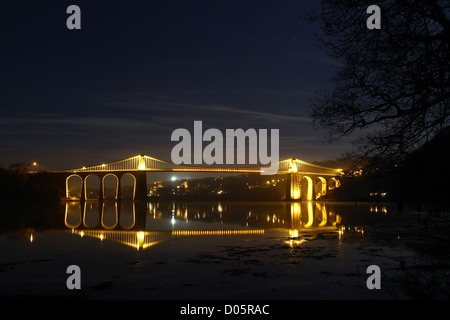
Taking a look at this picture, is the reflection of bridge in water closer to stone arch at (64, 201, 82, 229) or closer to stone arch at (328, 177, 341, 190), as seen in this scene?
stone arch at (64, 201, 82, 229)

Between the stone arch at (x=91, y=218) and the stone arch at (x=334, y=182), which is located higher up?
the stone arch at (x=334, y=182)

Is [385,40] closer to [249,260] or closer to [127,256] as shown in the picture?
[249,260]

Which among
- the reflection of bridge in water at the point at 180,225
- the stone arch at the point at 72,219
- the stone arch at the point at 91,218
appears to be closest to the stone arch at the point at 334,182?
the reflection of bridge in water at the point at 180,225

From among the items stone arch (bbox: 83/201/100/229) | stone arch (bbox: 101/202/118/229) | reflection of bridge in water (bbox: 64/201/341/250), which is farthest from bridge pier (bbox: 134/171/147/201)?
reflection of bridge in water (bbox: 64/201/341/250)

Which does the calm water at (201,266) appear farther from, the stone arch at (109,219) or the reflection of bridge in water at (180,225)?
the stone arch at (109,219)

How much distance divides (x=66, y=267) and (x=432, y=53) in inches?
344

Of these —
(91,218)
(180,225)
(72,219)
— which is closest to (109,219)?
(91,218)

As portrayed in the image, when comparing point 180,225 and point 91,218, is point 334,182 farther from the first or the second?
point 180,225

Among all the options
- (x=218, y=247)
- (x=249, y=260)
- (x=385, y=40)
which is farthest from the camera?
(x=218, y=247)

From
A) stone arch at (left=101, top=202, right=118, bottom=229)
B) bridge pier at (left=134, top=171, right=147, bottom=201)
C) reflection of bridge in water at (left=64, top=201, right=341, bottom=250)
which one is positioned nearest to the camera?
reflection of bridge in water at (left=64, top=201, right=341, bottom=250)

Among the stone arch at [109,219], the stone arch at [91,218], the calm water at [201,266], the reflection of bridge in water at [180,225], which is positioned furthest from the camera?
the stone arch at [109,219]

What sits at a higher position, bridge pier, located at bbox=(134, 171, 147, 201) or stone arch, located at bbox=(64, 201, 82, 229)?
bridge pier, located at bbox=(134, 171, 147, 201)
